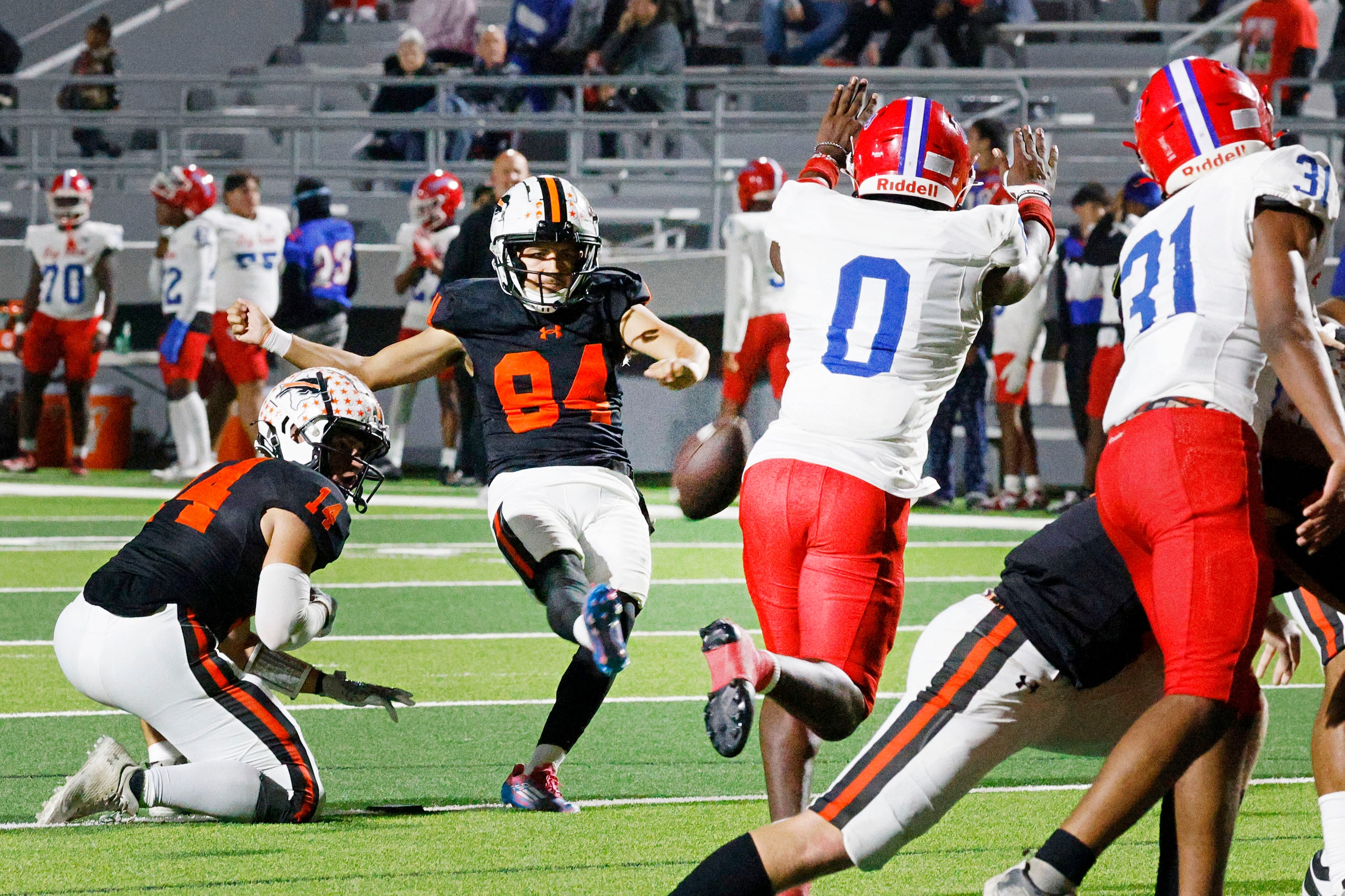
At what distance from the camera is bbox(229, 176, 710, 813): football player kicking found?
4.39 metres

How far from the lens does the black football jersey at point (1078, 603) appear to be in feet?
9.50

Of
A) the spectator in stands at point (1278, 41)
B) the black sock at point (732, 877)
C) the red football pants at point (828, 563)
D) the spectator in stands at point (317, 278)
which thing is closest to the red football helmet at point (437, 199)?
the spectator in stands at point (317, 278)

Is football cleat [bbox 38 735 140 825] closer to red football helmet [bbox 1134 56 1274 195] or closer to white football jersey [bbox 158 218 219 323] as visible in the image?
red football helmet [bbox 1134 56 1274 195]

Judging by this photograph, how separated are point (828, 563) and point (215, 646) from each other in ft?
5.35

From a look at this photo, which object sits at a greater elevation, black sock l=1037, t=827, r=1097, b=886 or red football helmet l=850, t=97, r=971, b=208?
red football helmet l=850, t=97, r=971, b=208

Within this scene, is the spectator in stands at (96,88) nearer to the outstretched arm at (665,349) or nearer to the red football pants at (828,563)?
the outstretched arm at (665,349)

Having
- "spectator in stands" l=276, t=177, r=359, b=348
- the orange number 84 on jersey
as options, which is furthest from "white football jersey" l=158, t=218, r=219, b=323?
the orange number 84 on jersey

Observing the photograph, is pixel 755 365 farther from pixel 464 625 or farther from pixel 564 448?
pixel 564 448

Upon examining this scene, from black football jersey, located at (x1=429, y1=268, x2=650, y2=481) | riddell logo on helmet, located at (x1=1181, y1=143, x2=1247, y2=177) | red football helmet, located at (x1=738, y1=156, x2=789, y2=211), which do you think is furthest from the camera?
red football helmet, located at (x1=738, y1=156, x2=789, y2=211)

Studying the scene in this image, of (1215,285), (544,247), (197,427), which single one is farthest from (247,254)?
(1215,285)

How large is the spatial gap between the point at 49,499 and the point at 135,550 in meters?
7.37

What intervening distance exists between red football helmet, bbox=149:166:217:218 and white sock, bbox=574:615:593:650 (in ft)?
29.9

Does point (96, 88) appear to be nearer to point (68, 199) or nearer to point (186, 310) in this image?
point (68, 199)

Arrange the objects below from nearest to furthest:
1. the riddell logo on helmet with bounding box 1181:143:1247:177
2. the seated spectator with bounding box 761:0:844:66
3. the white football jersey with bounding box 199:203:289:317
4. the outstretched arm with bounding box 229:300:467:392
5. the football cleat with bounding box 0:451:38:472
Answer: the riddell logo on helmet with bounding box 1181:143:1247:177 → the outstretched arm with bounding box 229:300:467:392 → the white football jersey with bounding box 199:203:289:317 → the football cleat with bounding box 0:451:38:472 → the seated spectator with bounding box 761:0:844:66
